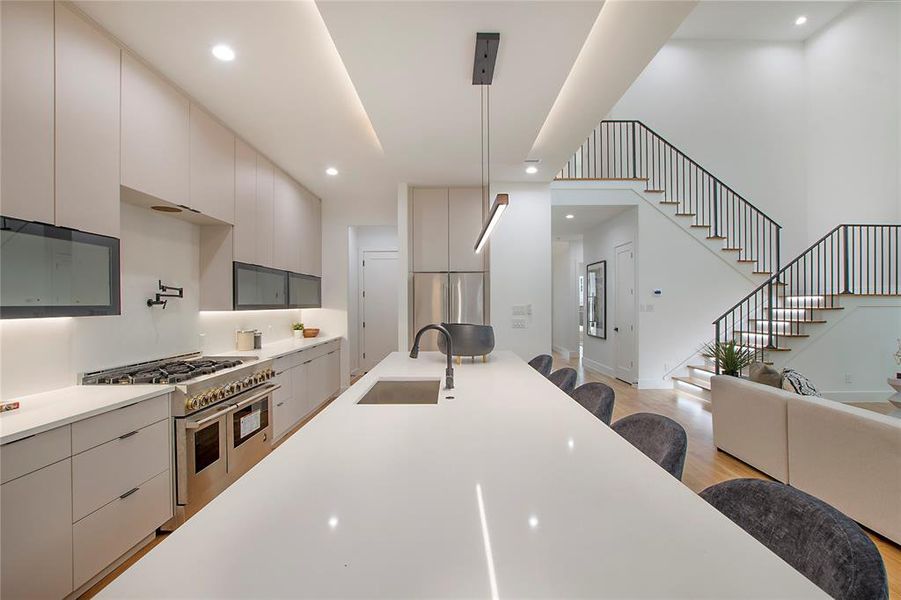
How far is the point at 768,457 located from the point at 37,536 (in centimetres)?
414

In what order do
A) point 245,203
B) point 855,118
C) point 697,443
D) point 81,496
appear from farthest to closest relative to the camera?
point 855,118 → point 697,443 → point 245,203 → point 81,496

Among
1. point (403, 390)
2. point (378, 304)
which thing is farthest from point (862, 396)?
point (378, 304)

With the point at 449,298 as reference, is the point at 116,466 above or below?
below

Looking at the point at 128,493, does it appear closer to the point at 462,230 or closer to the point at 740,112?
the point at 462,230

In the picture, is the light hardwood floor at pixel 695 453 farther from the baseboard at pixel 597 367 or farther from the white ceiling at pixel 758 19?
the white ceiling at pixel 758 19

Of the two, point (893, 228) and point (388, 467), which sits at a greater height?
point (893, 228)

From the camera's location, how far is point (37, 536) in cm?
155

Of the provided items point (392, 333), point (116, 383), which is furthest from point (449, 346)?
point (392, 333)

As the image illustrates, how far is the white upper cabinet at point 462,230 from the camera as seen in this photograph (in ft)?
15.8

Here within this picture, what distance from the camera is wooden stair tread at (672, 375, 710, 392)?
5.38m

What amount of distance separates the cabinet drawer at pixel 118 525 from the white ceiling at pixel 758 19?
924 cm

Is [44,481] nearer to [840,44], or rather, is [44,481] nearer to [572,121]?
[572,121]

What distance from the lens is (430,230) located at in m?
4.84

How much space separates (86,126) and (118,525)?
6.64 ft
